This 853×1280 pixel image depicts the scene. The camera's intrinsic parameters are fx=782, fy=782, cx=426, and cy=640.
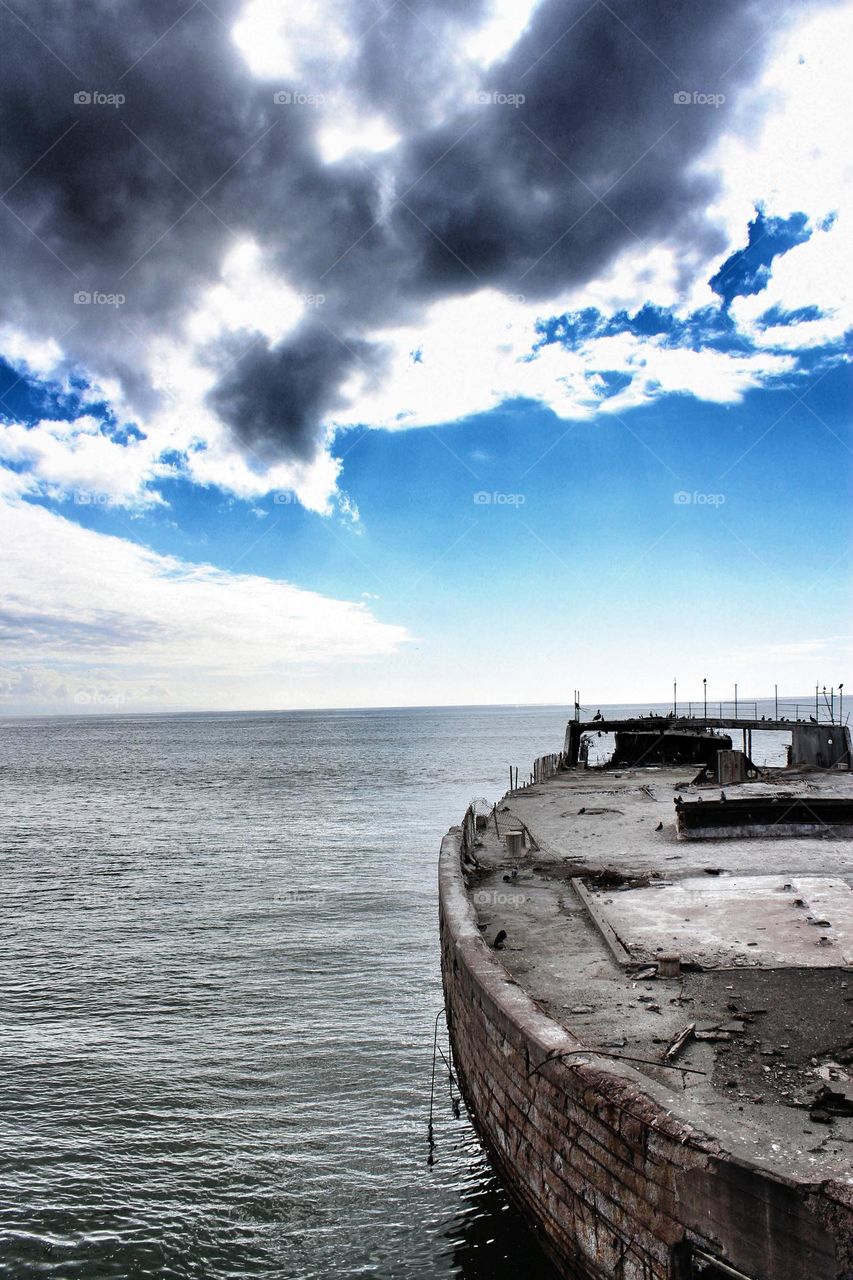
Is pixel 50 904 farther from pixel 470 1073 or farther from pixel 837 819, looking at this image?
pixel 837 819

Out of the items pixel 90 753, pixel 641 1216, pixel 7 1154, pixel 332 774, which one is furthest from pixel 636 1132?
pixel 90 753

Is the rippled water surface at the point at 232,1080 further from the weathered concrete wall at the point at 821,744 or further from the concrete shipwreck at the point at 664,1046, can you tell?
the weathered concrete wall at the point at 821,744

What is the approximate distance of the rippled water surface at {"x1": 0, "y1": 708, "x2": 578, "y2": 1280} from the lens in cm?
807

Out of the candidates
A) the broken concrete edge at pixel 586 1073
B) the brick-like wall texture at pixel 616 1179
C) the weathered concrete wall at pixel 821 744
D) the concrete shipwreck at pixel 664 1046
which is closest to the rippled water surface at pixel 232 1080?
the concrete shipwreck at pixel 664 1046

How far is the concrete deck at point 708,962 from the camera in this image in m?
5.42

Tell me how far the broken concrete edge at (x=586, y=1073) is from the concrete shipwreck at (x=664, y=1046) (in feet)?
0.04

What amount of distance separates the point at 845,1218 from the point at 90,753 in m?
114

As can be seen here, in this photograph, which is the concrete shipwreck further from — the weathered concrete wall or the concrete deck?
the weathered concrete wall

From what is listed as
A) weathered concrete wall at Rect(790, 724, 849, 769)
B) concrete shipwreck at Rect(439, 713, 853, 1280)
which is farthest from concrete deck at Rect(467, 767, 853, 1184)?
weathered concrete wall at Rect(790, 724, 849, 769)

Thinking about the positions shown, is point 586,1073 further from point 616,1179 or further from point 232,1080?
point 232,1080

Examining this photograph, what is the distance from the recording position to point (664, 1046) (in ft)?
21.1

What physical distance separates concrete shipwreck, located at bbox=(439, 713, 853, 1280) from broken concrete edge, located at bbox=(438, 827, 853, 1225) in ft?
0.04

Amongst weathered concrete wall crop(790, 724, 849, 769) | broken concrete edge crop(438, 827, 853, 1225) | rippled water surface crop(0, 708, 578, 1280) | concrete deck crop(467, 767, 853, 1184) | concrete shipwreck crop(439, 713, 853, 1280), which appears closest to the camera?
broken concrete edge crop(438, 827, 853, 1225)

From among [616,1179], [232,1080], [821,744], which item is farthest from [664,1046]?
[821,744]
